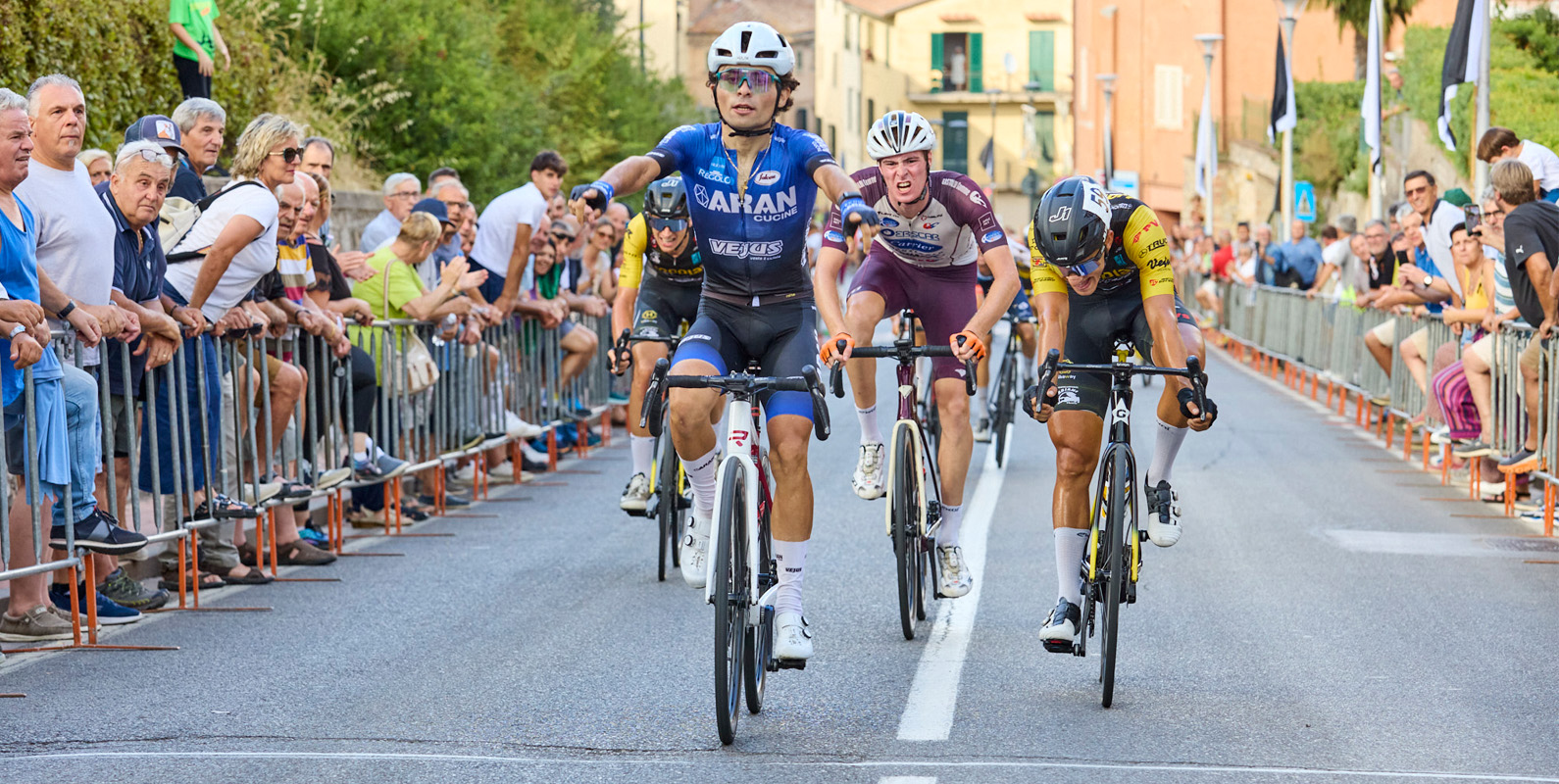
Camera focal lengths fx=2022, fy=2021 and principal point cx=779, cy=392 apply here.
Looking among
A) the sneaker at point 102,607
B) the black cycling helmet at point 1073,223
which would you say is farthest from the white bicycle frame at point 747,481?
the sneaker at point 102,607

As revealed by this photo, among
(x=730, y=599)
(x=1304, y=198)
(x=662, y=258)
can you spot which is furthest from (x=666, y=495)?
(x=1304, y=198)

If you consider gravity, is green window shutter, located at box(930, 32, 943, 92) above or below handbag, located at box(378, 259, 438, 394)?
above

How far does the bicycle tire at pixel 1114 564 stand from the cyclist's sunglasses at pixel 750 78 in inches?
68.4

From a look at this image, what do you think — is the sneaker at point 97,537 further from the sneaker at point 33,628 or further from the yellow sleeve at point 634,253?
the yellow sleeve at point 634,253

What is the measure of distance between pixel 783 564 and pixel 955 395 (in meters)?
2.14

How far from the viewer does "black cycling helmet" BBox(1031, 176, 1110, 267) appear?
6.82 meters

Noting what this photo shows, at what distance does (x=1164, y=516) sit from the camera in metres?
7.56

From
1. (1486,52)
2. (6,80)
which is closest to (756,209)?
(6,80)

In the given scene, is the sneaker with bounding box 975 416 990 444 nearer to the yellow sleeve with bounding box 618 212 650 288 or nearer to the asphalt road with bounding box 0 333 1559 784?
the asphalt road with bounding box 0 333 1559 784

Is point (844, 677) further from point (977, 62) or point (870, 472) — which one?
point (977, 62)

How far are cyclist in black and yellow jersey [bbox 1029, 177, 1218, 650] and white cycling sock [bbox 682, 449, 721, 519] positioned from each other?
3.94 feet

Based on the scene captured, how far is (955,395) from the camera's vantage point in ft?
28.8

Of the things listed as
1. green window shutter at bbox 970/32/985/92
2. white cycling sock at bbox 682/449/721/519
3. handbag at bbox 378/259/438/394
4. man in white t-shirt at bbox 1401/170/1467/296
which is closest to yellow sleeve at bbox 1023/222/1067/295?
white cycling sock at bbox 682/449/721/519

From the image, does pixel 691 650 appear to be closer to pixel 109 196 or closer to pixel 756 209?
pixel 756 209
